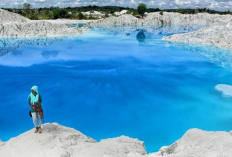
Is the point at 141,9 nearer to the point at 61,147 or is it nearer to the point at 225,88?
the point at 225,88

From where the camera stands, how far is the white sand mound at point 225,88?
72.0 feet

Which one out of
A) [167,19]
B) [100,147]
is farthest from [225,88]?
[167,19]

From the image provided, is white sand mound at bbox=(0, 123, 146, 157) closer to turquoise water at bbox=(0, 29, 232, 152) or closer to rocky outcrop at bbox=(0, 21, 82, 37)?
turquoise water at bbox=(0, 29, 232, 152)

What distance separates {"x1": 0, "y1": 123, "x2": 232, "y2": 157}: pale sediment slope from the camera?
8609mm

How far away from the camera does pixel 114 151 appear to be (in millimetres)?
9219

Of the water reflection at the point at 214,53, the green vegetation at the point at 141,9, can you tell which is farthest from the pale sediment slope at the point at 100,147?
the green vegetation at the point at 141,9

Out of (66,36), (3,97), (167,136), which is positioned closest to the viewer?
(167,136)

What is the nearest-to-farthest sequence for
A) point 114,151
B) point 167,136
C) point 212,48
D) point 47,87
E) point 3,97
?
point 114,151 → point 167,136 → point 3,97 → point 47,87 → point 212,48

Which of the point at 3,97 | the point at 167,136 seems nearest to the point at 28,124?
the point at 3,97

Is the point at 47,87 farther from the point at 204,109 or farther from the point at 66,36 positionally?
the point at 66,36

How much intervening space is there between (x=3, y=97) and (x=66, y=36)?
37.8 metres

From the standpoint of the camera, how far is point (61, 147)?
920cm

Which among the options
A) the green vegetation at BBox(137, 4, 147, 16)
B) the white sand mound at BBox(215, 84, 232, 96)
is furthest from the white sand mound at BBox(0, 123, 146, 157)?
the green vegetation at BBox(137, 4, 147, 16)

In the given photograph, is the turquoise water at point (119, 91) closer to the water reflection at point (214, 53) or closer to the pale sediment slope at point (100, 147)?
the water reflection at point (214, 53)
